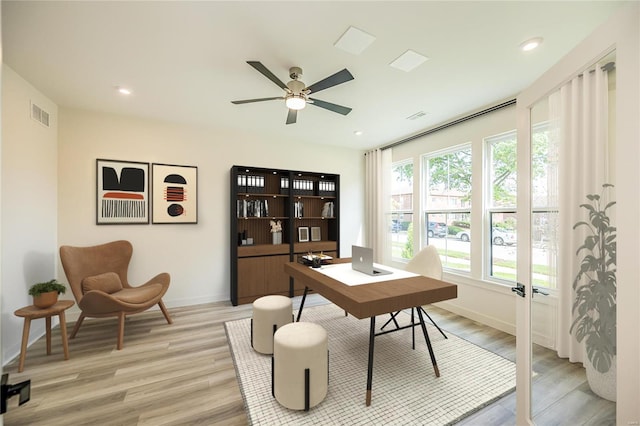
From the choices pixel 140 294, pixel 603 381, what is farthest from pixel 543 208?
pixel 140 294

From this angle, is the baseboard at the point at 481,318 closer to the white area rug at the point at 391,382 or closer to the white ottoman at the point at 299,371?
the white area rug at the point at 391,382

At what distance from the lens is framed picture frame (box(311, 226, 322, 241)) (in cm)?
471

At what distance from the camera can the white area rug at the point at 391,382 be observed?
176 cm

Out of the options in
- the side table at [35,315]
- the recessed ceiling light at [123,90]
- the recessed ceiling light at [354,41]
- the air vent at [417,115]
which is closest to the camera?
the recessed ceiling light at [354,41]

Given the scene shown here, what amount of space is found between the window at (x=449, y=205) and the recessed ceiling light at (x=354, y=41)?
7.10ft

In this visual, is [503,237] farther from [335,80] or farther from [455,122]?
[335,80]

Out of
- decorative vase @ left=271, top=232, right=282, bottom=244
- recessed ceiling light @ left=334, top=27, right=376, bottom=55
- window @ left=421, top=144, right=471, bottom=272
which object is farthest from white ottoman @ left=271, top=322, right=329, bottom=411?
window @ left=421, top=144, right=471, bottom=272

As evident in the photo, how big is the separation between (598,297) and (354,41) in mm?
2135

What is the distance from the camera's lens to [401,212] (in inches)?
182

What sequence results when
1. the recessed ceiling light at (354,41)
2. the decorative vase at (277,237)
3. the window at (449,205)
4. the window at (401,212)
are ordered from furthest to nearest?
the window at (401,212) → the decorative vase at (277,237) → the window at (449,205) → the recessed ceiling light at (354,41)

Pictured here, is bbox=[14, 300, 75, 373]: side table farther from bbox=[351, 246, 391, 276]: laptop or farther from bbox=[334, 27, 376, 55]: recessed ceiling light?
bbox=[334, 27, 376, 55]: recessed ceiling light

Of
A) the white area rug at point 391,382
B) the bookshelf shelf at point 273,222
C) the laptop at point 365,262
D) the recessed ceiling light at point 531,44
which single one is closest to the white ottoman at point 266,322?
the white area rug at point 391,382

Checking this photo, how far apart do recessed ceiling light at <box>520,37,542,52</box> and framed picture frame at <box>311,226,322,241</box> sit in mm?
3483

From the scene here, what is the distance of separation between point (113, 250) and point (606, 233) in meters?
4.32
